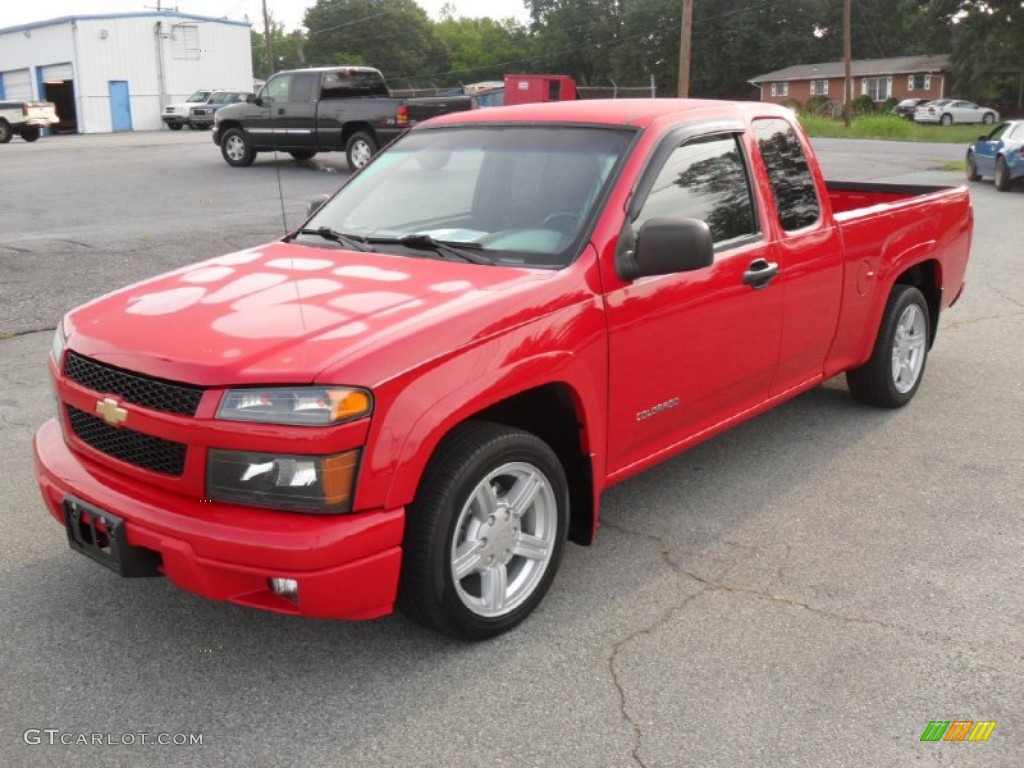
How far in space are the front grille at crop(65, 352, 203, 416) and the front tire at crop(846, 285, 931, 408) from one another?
4080mm

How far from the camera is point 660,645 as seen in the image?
140 inches

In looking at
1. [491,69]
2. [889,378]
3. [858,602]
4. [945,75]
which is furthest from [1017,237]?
[491,69]

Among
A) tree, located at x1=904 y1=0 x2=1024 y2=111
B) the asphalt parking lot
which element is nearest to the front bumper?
the asphalt parking lot

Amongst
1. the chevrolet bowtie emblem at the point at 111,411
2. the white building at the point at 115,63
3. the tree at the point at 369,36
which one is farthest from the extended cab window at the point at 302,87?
the tree at the point at 369,36

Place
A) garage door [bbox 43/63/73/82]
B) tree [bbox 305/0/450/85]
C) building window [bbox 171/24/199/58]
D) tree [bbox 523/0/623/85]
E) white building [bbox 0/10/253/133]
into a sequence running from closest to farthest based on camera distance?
A: white building [bbox 0/10/253/133]
garage door [bbox 43/63/73/82]
building window [bbox 171/24/199/58]
tree [bbox 523/0/623/85]
tree [bbox 305/0/450/85]

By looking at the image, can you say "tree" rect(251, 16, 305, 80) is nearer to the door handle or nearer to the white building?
the white building

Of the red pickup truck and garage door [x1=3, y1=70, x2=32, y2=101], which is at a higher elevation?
garage door [x1=3, y1=70, x2=32, y2=101]

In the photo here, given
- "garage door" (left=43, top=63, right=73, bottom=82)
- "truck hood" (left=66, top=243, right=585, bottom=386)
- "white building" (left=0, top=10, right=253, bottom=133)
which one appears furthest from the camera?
"garage door" (left=43, top=63, right=73, bottom=82)

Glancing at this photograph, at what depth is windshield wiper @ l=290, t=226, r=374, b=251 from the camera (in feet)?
14.3

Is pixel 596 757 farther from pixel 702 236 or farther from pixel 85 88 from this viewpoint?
pixel 85 88

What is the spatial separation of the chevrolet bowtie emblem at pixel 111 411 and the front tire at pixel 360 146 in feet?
53.1

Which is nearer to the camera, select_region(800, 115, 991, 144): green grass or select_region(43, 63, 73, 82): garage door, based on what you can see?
select_region(800, 115, 991, 144): green grass

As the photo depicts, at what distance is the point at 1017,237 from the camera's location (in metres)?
13.7

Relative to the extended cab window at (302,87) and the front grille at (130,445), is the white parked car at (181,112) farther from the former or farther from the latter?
the front grille at (130,445)
